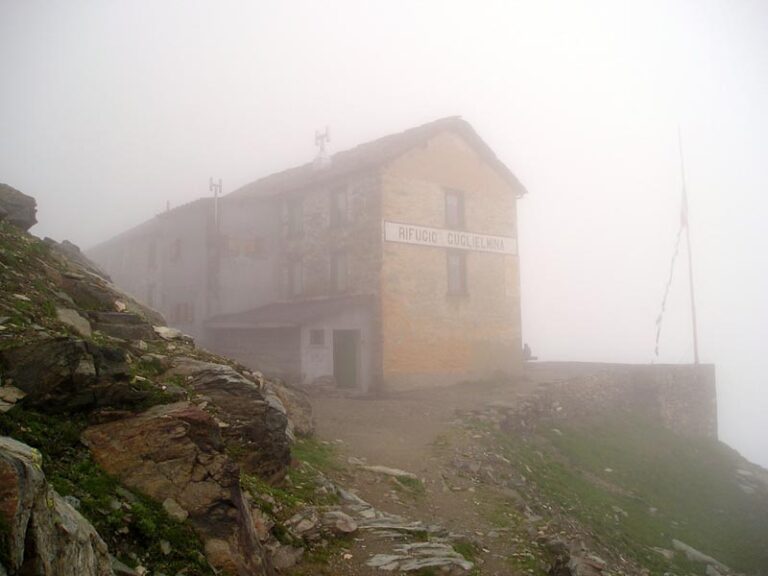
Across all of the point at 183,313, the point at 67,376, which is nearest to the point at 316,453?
the point at 67,376

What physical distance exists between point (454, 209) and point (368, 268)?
5.14m

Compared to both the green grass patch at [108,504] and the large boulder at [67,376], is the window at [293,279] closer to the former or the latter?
the large boulder at [67,376]

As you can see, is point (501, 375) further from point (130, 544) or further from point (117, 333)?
point (130, 544)

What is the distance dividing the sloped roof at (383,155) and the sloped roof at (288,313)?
5411 mm

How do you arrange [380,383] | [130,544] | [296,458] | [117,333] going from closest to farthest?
[130,544] → [117,333] → [296,458] → [380,383]

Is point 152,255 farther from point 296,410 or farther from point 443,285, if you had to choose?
point 296,410

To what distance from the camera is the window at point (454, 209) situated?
71.2 feet

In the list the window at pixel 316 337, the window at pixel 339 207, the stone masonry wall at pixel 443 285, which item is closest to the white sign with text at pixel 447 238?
the stone masonry wall at pixel 443 285

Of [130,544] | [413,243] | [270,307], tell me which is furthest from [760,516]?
[270,307]

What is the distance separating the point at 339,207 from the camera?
21.9 m

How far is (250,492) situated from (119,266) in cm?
3341

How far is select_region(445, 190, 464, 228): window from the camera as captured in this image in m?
21.7

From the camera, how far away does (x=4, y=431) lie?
4.10 m

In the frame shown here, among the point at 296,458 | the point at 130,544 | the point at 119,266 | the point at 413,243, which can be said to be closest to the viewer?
the point at 130,544
